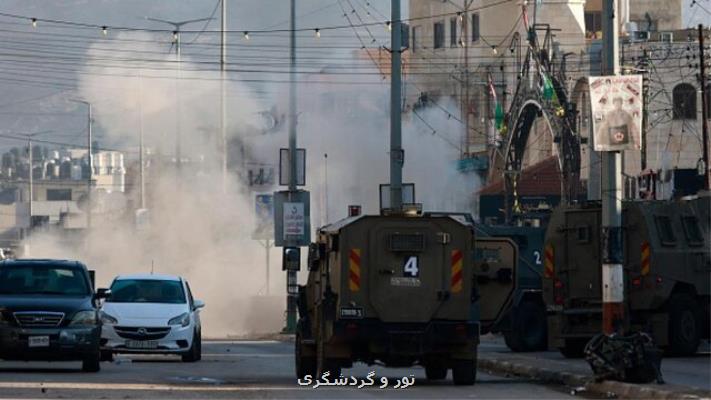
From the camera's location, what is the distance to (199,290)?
217 ft

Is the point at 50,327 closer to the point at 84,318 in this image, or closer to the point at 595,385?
the point at 84,318

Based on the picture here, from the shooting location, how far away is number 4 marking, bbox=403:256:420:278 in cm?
2439

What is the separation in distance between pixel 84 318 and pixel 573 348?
991cm

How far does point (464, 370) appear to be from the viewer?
24359 millimetres

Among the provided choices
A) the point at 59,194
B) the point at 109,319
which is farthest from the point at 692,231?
the point at 59,194

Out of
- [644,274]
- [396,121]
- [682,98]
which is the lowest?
[644,274]

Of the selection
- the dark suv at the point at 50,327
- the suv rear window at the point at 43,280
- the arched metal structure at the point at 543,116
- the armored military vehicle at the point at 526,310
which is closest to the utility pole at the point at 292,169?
the arched metal structure at the point at 543,116

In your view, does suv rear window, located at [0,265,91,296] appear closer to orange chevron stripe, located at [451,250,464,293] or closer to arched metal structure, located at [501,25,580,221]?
orange chevron stripe, located at [451,250,464,293]

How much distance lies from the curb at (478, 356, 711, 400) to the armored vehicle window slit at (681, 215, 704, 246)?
487cm

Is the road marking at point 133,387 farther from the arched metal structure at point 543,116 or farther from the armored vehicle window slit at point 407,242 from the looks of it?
the arched metal structure at point 543,116

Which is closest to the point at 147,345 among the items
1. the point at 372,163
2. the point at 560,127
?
the point at 560,127

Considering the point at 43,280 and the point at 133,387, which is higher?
the point at 43,280

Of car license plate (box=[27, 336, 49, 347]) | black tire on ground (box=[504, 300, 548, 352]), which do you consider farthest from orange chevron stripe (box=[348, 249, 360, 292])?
black tire on ground (box=[504, 300, 548, 352])

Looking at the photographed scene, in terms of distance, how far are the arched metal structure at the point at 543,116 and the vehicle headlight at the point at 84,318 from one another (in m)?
29.8
